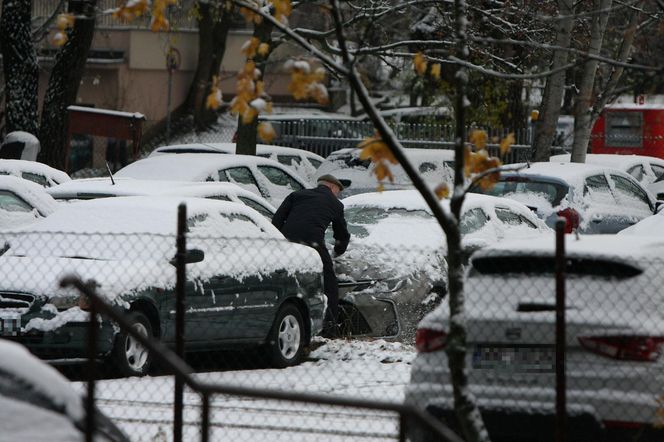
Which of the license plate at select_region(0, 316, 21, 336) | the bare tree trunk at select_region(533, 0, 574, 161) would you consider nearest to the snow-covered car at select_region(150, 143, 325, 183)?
the bare tree trunk at select_region(533, 0, 574, 161)

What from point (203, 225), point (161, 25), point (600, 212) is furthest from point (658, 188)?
point (161, 25)

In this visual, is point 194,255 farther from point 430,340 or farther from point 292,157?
point 292,157

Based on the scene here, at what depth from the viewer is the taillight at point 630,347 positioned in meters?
7.42

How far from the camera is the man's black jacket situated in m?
13.6

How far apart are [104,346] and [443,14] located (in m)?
8.18

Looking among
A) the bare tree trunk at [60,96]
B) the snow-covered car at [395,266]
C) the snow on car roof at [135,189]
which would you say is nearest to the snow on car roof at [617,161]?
the bare tree trunk at [60,96]

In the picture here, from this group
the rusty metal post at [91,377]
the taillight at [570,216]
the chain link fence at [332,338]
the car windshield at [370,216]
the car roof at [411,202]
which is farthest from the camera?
the taillight at [570,216]

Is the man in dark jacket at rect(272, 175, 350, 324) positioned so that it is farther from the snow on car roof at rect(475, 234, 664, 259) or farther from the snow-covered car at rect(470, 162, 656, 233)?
the snow on car roof at rect(475, 234, 664, 259)

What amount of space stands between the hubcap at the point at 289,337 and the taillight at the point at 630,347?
16.2 feet

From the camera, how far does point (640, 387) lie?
7395mm

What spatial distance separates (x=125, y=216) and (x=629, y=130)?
86.9ft

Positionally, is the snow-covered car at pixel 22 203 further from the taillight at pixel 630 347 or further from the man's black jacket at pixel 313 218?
the taillight at pixel 630 347

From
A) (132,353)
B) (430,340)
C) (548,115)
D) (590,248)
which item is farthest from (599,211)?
(430,340)

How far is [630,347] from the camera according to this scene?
7.45 metres
